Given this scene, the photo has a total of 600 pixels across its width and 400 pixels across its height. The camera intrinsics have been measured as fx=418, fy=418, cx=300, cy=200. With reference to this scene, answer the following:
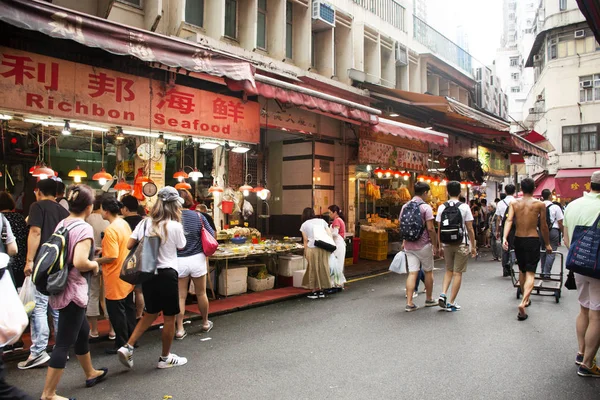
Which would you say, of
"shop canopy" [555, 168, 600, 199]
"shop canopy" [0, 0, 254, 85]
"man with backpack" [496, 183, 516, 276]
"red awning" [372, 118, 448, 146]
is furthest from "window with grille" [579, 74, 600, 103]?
"shop canopy" [0, 0, 254, 85]

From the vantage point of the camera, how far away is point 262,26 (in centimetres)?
1268

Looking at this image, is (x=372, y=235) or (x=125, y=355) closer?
(x=125, y=355)

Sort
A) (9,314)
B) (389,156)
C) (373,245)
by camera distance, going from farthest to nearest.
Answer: (389,156)
(373,245)
(9,314)

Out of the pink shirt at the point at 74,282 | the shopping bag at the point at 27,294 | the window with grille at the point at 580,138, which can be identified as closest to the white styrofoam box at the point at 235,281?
the shopping bag at the point at 27,294

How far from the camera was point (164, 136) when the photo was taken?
9188 millimetres

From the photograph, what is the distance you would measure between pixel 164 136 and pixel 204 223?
3471 mm

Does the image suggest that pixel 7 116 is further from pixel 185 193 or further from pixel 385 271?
pixel 385 271

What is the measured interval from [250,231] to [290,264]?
1.66m

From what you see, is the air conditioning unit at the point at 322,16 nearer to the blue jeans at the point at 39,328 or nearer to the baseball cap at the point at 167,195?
the baseball cap at the point at 167,195

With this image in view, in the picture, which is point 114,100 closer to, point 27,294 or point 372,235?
point 27,294

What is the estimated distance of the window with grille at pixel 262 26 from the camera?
12.5 meters

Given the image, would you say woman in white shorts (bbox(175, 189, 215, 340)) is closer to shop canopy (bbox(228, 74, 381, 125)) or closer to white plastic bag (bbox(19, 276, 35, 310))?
white plastic bag (bbox(19, 276, 35, 310))

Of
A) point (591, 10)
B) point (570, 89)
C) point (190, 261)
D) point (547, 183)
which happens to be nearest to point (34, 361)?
point (190, 261)

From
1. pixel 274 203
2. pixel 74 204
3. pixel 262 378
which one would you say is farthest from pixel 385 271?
pixel 74 204
